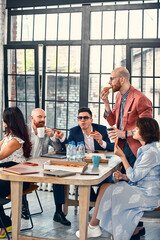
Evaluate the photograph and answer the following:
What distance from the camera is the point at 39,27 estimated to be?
21.0ft

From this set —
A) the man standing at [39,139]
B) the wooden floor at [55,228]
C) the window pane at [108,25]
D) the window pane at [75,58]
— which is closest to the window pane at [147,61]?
the window pane at [108,25]

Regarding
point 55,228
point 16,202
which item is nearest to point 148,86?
point 55,228

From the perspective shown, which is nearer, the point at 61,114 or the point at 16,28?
the point at 61,114

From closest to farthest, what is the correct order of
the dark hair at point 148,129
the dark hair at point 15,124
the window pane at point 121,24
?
the dark hair at point 148,129 < the dark hair at point 15,124 < the window pane at point 121,24

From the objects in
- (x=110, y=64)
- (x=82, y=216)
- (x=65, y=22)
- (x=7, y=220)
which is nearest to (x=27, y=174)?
(x=82, y=216)

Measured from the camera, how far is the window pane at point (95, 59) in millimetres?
6121

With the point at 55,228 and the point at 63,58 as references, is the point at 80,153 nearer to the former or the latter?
the point at 55,228

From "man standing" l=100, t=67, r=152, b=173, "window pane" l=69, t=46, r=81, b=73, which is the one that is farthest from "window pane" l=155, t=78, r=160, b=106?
"man standing" l=100, t=67, r=152, b=173

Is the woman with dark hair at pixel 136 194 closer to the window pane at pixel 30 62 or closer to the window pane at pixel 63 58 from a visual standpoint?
the window pane at pixel 63 58

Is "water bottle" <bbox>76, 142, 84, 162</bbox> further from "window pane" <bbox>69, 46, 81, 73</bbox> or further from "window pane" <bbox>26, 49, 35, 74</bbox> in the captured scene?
"window pane" <bbox>26, 49, 35, 74</bbox>

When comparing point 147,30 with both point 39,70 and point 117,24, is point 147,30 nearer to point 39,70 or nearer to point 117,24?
point 117,24

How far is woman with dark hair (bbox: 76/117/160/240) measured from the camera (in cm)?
336

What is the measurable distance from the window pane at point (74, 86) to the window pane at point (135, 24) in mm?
1068

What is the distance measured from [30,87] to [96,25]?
1428 mm
